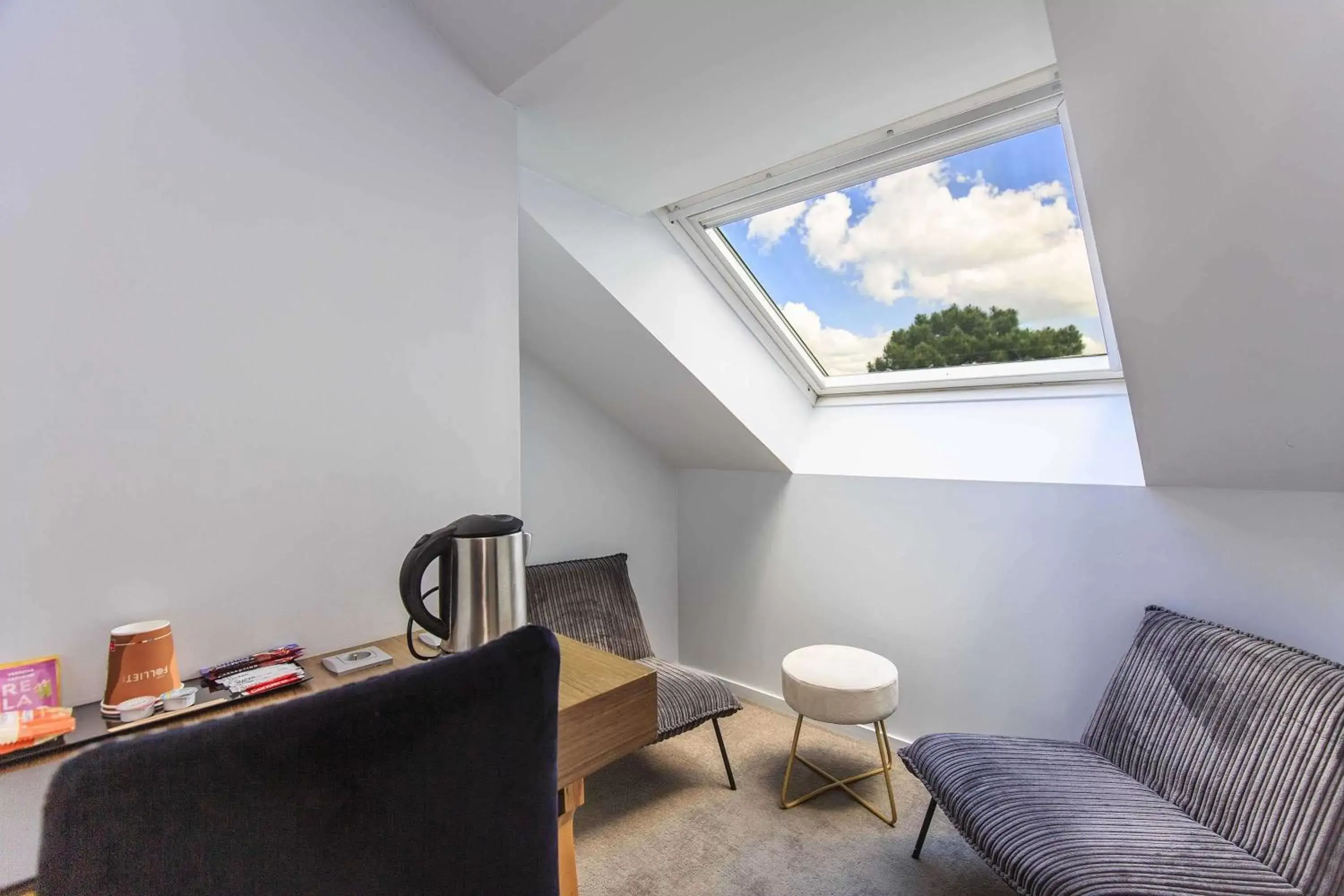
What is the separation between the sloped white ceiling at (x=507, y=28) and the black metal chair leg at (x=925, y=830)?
227 centimetres

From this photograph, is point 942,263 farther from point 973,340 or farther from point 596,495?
point 596,495

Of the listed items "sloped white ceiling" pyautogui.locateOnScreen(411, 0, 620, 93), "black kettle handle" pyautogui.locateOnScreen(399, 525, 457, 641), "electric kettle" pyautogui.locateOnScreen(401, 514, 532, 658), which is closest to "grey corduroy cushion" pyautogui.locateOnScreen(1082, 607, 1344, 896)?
"electric kettle" pyautogui.locateOnScreen(401, 514, 532, 658)

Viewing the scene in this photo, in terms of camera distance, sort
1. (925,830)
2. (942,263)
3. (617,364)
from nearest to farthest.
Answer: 1. (925,830)
2. (942,263)
3. (617,364)

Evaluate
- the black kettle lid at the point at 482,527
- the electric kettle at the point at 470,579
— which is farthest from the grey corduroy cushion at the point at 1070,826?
the black kettle lid at the point at 482,527

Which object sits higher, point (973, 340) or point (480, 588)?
point (973, 340)

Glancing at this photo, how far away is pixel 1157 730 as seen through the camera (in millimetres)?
1693

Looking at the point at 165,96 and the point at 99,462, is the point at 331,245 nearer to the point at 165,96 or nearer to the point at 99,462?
the point at 165,96

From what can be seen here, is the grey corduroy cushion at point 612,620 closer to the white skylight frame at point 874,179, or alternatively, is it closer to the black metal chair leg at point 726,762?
the black metal chair leg at point 726,762

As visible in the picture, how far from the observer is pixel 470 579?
3.85 feet

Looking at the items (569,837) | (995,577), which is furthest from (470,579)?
(995,577)

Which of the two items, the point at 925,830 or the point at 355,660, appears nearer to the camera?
the point at 355,660

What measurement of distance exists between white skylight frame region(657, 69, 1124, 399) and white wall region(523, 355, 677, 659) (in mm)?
894

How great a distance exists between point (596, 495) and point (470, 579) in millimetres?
1841

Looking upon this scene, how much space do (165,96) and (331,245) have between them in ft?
1.16
